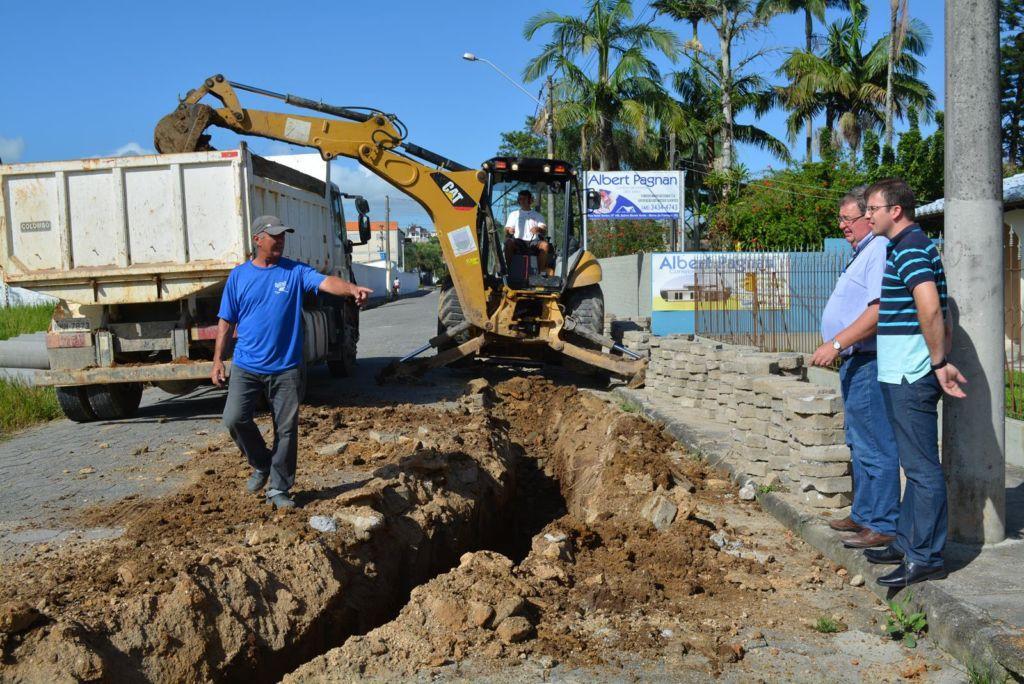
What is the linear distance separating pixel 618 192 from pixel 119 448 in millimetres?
18444

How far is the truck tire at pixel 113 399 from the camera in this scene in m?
10.4

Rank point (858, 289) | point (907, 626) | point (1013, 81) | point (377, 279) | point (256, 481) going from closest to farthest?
point (907, 626)
point (858, 289)
point (256, 481)
point (1013, 81)
point (377, 279)

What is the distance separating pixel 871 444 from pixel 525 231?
8.15 meters

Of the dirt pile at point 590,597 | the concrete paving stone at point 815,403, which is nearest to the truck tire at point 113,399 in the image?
the dirt pile at point 590,597

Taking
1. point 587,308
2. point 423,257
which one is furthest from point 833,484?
point 423,257

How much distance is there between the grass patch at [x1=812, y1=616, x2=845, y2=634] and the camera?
4480 mm

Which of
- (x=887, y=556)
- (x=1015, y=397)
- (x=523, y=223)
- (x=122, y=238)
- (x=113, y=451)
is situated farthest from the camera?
(x=523, y=223)

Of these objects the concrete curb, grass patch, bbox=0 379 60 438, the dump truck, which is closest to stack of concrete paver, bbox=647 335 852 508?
the concrete curb

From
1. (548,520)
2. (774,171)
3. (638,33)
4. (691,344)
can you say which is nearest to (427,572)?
(548,520)

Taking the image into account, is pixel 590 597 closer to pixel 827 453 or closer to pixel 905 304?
pixel 827 453

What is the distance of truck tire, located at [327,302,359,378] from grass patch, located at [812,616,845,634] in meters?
9.99

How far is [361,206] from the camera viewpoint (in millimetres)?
13633

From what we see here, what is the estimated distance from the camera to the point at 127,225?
9.77 m

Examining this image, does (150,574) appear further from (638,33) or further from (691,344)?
(638,33)
